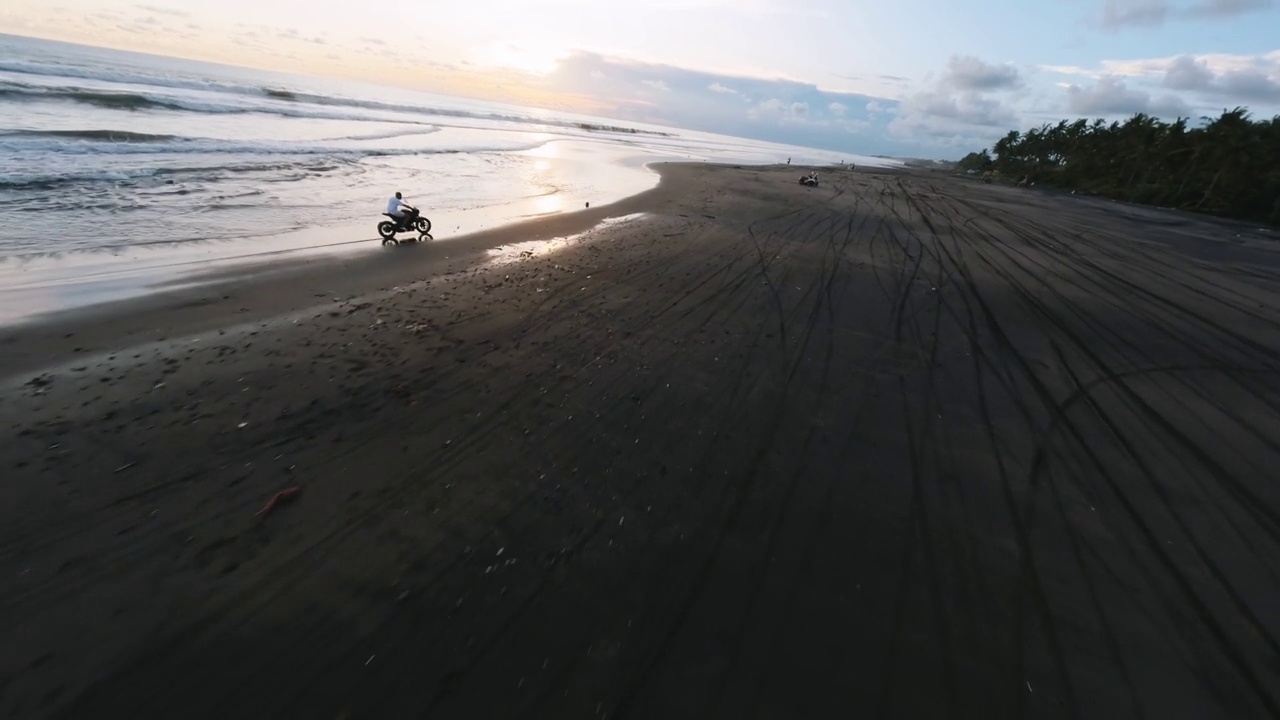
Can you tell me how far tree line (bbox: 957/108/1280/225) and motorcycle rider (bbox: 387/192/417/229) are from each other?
192 feet

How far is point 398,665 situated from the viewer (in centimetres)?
344

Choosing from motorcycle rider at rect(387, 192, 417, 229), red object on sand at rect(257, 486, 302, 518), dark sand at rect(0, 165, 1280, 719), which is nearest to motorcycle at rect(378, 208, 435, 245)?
motorcycle rider at rect(387, 192, 417, 229)

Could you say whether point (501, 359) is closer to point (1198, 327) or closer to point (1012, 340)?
point (1012, 340)

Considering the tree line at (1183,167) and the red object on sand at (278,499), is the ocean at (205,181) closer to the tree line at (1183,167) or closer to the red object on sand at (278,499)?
the red object on sand at (278,499)

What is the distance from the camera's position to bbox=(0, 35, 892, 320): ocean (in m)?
11.8

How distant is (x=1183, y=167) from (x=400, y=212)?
70.7 metres

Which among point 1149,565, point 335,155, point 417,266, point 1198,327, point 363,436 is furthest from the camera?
point 335,155

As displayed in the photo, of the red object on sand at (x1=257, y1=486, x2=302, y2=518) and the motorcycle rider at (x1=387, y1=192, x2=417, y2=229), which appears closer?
the red object on sand at (x1=257, y1=486, x2=302, y2=518)

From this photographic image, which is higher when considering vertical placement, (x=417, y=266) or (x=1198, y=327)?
(x=1198, y=327)

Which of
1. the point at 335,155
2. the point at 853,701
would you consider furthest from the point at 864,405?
the point at 335,155

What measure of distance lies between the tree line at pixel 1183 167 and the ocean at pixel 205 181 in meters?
47.6

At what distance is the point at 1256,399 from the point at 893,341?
5.44m

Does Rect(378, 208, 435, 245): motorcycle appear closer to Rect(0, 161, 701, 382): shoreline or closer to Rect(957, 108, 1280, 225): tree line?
Rect(0, 161, 701, 382): shoreline

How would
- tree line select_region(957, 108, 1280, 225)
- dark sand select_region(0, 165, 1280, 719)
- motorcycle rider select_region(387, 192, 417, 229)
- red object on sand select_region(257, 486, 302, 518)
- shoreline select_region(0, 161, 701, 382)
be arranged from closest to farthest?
dark sand select_region(0, 165, 1280, 719) < red object on sand select_region(257, 486, 302, 518) < shoreline select_region(0, 161, 701, 382) < motorcycle rider select_region(387, 192, 417, 229) < tree line select_region(957, 108, 1280, 225)
